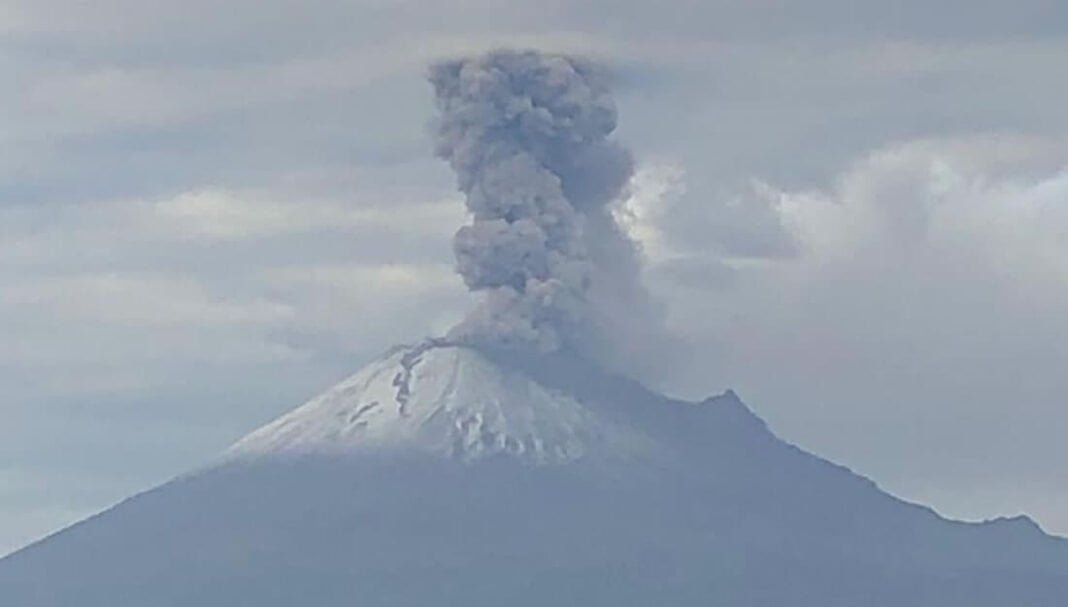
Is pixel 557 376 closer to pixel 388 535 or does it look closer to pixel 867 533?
pixel 388 535

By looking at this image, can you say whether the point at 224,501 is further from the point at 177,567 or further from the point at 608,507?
the point at 608,507

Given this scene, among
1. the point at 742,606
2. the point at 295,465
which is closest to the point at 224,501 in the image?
the point at 295,465

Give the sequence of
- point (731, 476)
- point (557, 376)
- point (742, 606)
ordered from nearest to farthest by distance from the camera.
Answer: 1. point (557, 376)
2. point (742, 606)
3. point (731, 476)

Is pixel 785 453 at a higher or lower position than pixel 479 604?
higher

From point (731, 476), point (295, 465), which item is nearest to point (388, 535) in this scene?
point (295, 465)

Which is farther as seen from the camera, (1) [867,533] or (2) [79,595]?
(1) [867,533]

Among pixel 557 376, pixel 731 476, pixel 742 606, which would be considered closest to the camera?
pixel 557 376
